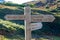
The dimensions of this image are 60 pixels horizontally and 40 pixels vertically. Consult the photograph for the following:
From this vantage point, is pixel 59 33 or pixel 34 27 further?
pixel 59 33

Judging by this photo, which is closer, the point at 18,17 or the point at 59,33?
the point at 18,17

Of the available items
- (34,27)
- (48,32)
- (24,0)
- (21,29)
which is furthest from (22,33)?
(24,0)

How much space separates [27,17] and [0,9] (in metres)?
16.2

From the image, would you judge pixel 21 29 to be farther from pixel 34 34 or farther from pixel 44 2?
pixel 44 2

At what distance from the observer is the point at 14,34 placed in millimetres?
15844

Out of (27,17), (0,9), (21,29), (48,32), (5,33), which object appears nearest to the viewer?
(27,17)

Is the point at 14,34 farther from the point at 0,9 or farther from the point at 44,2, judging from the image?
the point at 44,2

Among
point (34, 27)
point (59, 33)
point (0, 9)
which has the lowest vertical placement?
point (59, 33)

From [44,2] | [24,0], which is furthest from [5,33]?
[24,0]

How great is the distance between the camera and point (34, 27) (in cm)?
661

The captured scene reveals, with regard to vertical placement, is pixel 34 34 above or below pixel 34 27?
below

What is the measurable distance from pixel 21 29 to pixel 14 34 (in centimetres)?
114

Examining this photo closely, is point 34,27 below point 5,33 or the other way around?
the other way around

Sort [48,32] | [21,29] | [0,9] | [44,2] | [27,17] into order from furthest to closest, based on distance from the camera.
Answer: [44,2], [0,9], [48,32], [21,29], [27,17]
